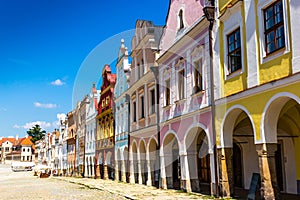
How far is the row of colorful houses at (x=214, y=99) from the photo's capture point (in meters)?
11.1

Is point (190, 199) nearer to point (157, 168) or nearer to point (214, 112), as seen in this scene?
point (214, 112)

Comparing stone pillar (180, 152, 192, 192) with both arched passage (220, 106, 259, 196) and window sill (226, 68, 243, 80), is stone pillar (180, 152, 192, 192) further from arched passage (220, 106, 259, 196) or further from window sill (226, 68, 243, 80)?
window sill (226, 68, 243, 80)

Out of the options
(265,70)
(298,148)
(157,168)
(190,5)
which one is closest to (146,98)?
(157,168)

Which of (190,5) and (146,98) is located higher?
(190,5)

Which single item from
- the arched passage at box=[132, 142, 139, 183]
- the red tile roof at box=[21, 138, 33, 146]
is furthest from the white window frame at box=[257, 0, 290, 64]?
the red tile roof at box=[21, 138, 33, 146]

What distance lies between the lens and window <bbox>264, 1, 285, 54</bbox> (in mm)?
10688

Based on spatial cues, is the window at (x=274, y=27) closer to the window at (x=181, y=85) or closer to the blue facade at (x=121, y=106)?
the window at (x=181, y=85)

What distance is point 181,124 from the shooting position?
57.3ft

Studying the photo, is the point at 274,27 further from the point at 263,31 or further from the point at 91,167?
the point at 91,167

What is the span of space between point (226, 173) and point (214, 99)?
9.29 feet

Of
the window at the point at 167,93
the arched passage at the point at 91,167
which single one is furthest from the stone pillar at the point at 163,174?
the arched passage at the point at 91,167

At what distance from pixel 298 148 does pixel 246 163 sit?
334 cm

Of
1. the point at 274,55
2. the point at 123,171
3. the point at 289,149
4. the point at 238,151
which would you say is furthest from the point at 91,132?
the point at 274,55

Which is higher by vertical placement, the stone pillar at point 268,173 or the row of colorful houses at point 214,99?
the row of colorful houses at point 214,99
